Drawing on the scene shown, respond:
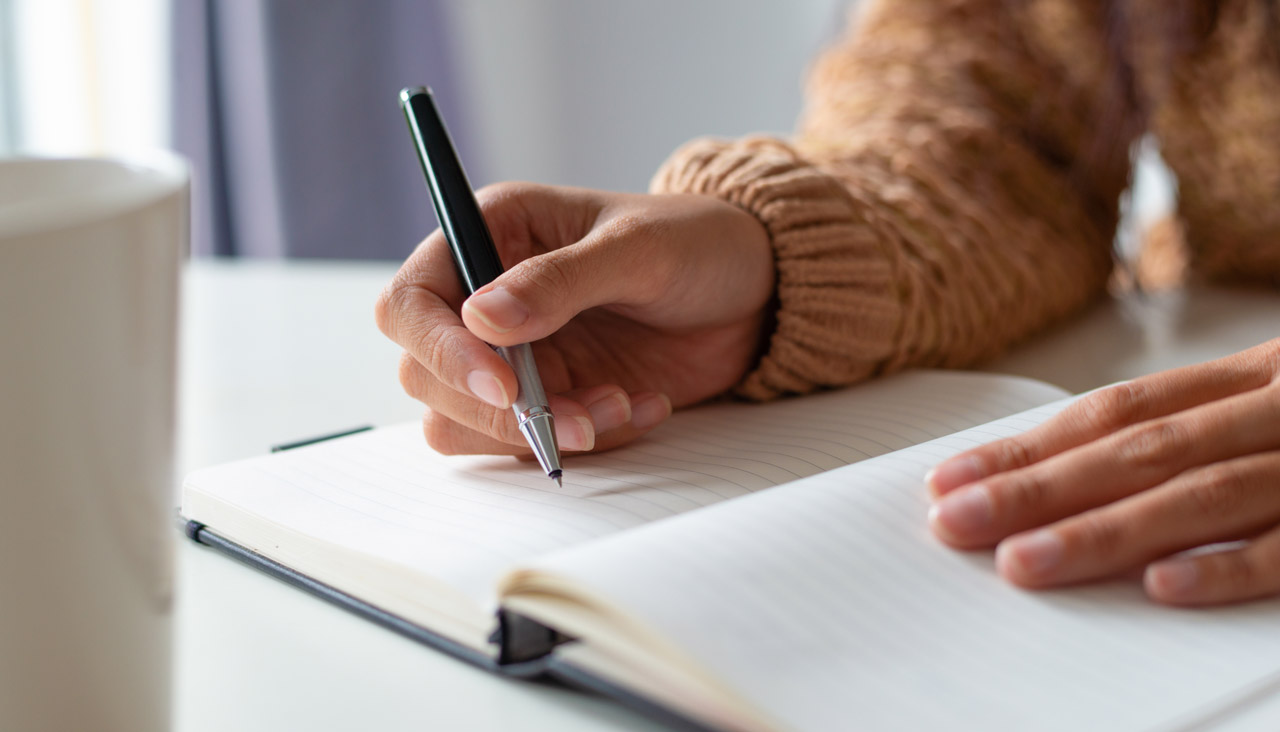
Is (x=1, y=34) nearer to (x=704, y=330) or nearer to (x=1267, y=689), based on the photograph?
(x=704, y=330)

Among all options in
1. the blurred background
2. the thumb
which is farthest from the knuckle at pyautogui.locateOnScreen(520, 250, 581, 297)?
the blurred background

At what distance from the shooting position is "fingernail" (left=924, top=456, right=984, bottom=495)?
344 mm

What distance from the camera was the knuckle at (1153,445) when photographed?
357 mm

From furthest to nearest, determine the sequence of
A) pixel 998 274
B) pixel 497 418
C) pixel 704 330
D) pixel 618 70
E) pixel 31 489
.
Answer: pixel 618 70, pixel 998 274, pixel 704 330, pixel 497 418, pixel 31 489

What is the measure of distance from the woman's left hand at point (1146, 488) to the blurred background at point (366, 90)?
1692 mm

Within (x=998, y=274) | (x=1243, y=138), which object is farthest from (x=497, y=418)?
(x=1243, y=138)

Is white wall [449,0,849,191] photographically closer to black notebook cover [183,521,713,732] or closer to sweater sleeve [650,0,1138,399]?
sweater sleeve [650,0,1138,399]

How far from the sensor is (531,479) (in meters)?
0.42

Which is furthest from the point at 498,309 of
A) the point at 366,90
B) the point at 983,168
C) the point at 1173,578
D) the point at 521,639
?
the point at 366,90

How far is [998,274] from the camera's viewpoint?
0.66 metres

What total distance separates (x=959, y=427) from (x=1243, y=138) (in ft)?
1.49

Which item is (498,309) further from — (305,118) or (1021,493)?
(305,118)

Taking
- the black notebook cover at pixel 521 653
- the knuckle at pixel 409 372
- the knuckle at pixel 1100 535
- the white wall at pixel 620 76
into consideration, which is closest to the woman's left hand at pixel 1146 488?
the knuckle at pixel 1100 535

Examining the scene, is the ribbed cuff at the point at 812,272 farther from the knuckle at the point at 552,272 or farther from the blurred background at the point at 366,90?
the blurred background at the point at 366,90
